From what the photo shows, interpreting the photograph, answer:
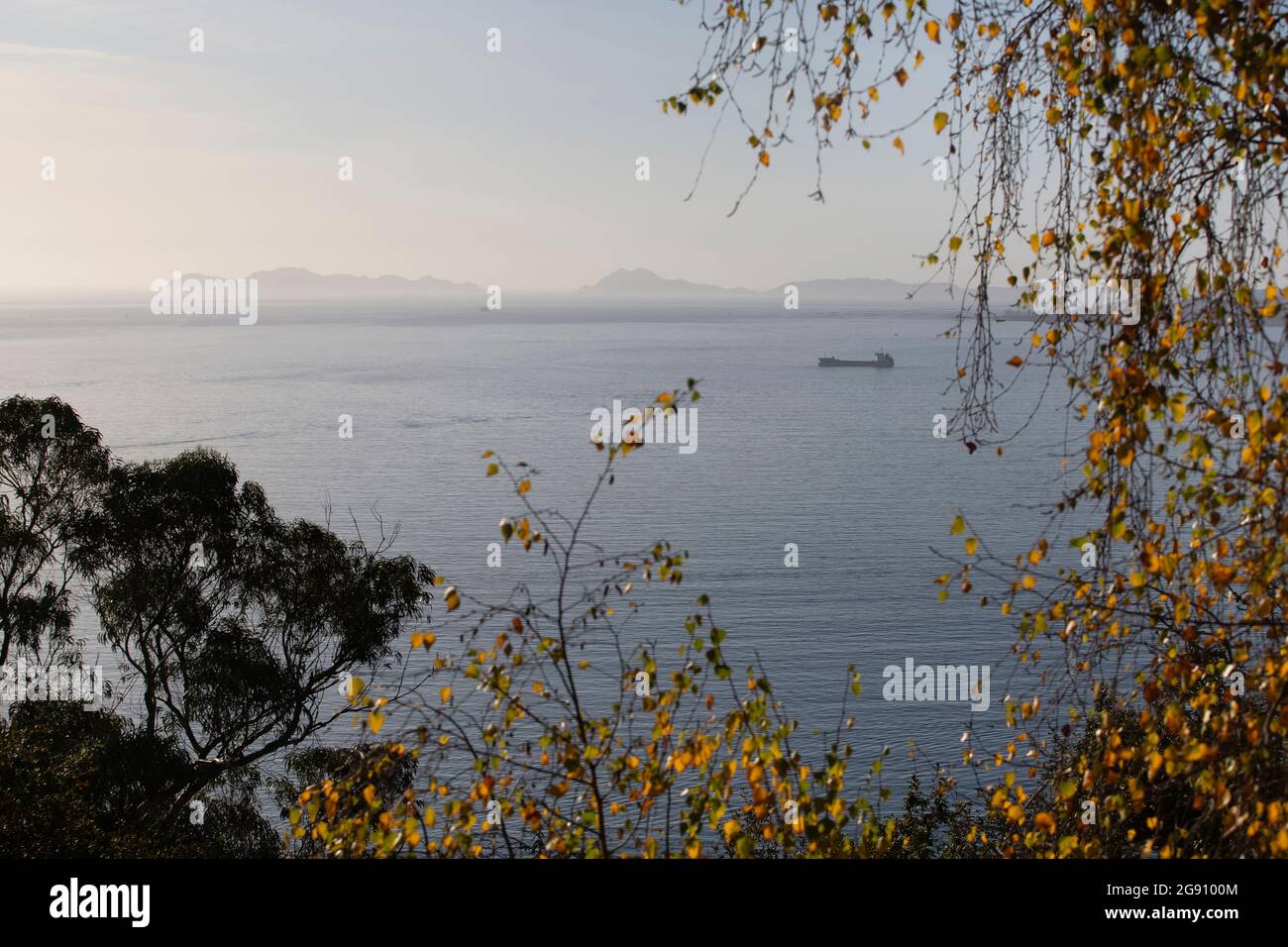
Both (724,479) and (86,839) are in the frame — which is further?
(724,479)

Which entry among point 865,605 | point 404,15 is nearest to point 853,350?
point 404,15

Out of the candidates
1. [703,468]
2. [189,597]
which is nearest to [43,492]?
[189,597]

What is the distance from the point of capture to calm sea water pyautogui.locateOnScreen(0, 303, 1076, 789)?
143ft

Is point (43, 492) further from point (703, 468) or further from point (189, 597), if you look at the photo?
Answer: point (703, 468)

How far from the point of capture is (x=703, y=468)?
74.6m

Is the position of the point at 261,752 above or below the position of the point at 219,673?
below

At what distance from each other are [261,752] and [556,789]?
13689 mm

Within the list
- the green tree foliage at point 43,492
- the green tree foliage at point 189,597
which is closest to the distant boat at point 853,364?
the green tree foliage at point 189,597

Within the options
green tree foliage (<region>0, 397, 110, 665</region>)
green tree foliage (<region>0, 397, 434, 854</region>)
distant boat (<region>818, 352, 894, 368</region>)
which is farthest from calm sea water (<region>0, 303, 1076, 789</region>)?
green tree foliage (<region>0, 397, 110, 665</region>)

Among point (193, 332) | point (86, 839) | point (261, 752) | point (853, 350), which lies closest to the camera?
point (86, 839)

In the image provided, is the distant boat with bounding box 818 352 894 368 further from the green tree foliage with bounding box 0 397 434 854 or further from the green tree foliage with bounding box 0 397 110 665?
the green tree foliage with bounding box 0 397 110 665

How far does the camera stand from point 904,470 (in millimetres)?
72250

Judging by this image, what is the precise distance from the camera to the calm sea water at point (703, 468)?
43.5m
